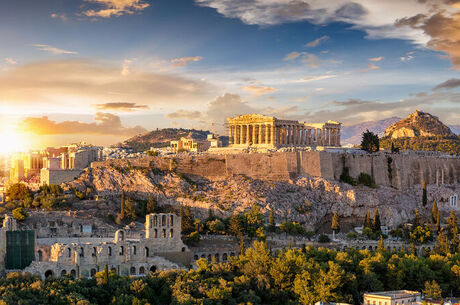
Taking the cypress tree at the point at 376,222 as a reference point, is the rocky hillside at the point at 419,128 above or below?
above

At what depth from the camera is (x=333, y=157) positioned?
7469 centimetres

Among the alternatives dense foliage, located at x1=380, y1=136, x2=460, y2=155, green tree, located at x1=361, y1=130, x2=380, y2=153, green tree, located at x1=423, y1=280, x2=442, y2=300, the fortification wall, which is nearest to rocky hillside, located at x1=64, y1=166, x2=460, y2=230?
the fortification wall

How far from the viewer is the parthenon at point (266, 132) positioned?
266ft

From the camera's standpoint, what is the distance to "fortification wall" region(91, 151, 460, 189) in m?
68.1

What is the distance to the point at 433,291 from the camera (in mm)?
42562

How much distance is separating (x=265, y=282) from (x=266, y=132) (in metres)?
40.4

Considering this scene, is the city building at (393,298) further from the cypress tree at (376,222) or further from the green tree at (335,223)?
the cypress tree at (376,222)

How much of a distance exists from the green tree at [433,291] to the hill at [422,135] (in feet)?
260

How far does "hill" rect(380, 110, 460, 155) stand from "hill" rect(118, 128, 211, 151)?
1500 inches

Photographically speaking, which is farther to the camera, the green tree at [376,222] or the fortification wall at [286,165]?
the fortification wall at [286,165]

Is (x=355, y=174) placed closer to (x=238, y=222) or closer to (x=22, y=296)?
(x=238, y=222)

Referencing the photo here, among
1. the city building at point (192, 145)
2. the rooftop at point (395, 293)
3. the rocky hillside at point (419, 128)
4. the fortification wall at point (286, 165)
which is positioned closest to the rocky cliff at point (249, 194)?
the fortification wall at point (286, 165)

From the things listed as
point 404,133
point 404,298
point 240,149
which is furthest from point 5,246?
point 404,133

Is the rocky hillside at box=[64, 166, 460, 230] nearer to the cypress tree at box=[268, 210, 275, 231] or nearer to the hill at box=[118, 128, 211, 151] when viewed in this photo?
the cypress tree at box=[268, 210, 275, 231]
